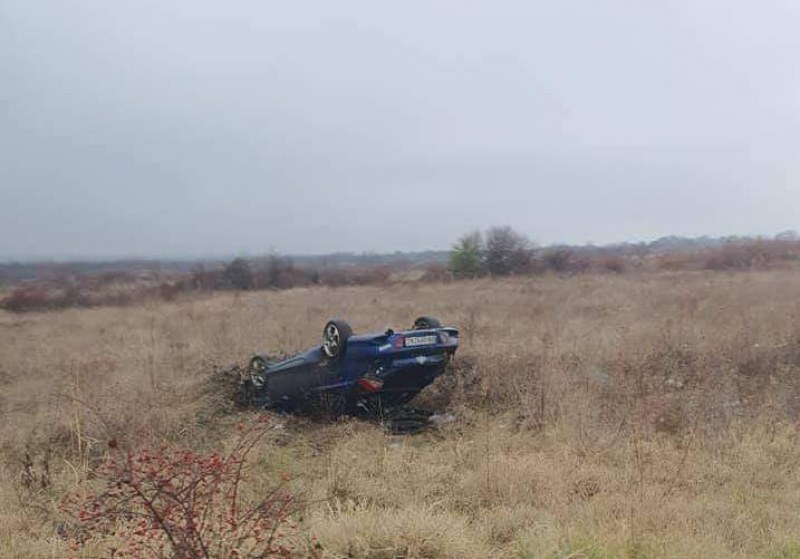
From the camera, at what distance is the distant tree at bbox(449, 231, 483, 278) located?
35.9 metres

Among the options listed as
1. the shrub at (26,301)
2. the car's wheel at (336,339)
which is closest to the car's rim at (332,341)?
the car's wheel at (336,339)

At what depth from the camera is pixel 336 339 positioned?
6.07 meters

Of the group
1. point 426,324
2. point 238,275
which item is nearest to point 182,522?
point 426,324

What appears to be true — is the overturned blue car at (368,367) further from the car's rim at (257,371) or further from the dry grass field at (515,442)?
the car's rim at (257,371)

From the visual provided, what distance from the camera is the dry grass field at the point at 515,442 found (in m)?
3.41

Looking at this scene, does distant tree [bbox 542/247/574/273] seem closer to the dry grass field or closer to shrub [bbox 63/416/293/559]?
the dry grass field

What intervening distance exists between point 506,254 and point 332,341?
31.2 metres

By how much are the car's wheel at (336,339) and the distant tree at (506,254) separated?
29.5 meters

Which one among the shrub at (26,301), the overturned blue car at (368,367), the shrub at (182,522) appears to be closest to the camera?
the shrub at (182,522)

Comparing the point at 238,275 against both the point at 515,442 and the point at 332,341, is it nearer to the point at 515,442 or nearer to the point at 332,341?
the point at 332,341

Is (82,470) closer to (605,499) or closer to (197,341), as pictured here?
(605,499)

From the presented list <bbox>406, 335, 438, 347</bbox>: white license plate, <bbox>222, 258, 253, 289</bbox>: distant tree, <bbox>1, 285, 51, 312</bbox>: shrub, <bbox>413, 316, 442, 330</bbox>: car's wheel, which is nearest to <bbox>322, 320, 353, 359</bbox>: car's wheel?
<bbox>406, 335, 438, 347</bbox>: white license plate

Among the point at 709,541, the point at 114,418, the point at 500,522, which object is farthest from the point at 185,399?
the point at 709,541

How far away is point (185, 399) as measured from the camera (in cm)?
724
